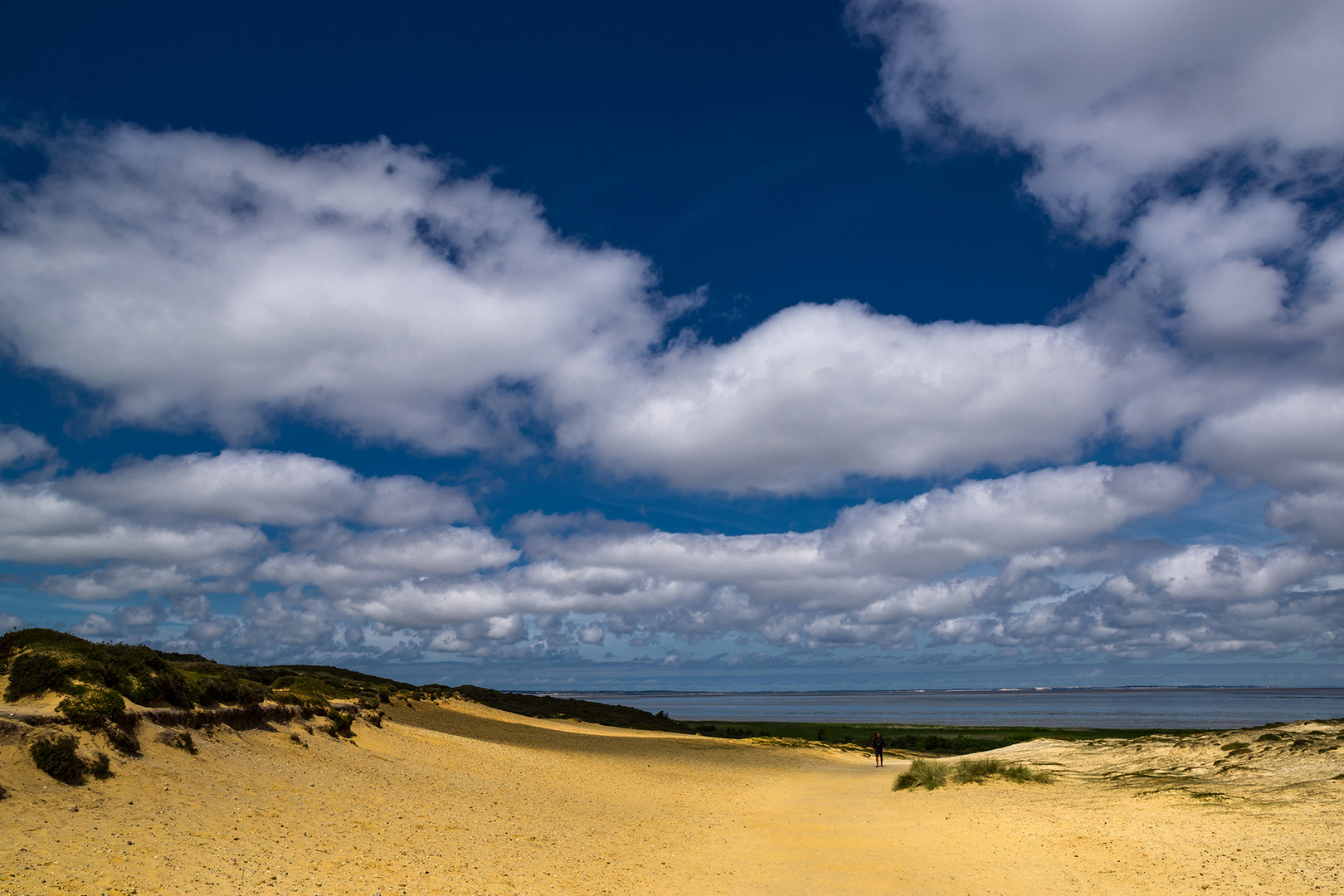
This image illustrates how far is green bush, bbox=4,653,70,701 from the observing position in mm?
13359

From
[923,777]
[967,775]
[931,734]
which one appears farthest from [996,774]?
[931,734]

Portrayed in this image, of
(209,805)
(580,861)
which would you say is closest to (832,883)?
(580,861)

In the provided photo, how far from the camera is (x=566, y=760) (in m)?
29.2

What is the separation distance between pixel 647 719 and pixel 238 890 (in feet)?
195

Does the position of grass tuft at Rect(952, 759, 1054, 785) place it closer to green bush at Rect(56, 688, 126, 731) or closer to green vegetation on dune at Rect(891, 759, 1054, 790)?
green vegetation on dune at Rect(891, 759, 1054, 790)

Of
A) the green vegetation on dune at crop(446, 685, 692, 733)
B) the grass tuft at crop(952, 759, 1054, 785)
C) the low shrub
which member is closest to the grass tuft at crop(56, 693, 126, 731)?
the low shrub

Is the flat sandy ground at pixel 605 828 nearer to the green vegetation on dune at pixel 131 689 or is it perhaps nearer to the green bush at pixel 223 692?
the green vegetation on dune at pixel 131 689

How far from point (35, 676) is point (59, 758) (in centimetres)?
413

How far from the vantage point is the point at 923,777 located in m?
24.2

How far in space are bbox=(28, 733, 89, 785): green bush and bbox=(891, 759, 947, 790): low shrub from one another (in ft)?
70.0

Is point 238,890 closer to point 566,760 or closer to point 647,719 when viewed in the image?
point 566,760

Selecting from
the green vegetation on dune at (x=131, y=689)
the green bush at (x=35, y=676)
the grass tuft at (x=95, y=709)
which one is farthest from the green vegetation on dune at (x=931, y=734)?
the green bush at (x=35, y=676)

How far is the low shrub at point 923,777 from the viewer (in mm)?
23750

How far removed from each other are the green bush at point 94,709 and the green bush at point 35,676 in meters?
0.82
